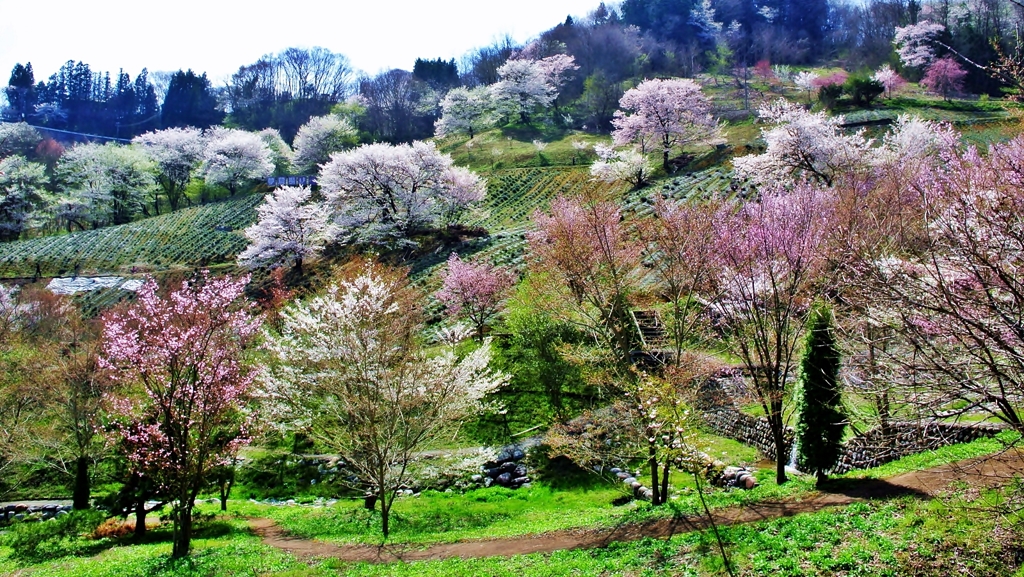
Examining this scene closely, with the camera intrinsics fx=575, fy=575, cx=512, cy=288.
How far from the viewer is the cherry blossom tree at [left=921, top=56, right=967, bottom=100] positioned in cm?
6544

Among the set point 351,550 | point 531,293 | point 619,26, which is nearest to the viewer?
point 351,550

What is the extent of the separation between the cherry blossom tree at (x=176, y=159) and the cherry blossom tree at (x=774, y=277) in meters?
77.1

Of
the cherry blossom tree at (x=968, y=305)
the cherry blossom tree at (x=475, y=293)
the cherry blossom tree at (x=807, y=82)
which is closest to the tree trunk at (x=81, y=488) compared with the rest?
the cherry blossom tree at (x=475, y=293)

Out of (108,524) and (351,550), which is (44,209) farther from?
(351,550)

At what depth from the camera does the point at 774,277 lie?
45.6 ft

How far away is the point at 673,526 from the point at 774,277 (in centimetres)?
638

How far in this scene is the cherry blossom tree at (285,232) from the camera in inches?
Result: 1754

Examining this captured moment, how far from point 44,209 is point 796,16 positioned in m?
123

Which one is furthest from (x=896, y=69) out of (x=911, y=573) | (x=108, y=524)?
(x=108, y=524)

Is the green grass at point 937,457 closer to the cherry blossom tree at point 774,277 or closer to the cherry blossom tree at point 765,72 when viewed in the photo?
the cherry blossom tree at point 774,277

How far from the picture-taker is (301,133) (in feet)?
261

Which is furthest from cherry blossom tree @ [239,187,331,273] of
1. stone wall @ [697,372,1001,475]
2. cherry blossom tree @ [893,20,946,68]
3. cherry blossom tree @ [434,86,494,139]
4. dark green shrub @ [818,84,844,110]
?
cherry blossom tree @ [893,20,946,68]

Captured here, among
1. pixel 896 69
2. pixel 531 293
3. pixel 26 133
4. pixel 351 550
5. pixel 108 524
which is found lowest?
pixel 108 524

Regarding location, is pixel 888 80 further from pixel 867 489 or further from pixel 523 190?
pixel 867 489
